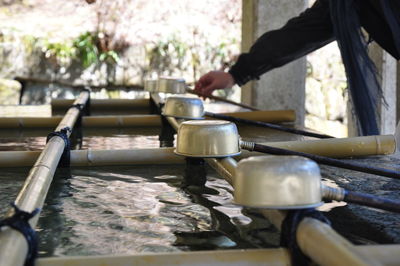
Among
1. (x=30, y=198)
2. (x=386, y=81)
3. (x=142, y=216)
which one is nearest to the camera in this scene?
(x=30, y=198)

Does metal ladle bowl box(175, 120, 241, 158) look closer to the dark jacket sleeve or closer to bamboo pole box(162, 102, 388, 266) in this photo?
bamboo pole box(162, 102, 388, 266)

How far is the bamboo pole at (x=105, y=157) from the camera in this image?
2113 mm

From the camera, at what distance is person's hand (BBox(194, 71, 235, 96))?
354 cm

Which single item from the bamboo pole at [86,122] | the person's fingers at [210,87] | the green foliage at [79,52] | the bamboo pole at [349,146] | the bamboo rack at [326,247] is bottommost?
the bamboo rack at [326,247]

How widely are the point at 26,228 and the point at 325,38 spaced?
2317mm

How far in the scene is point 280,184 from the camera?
996 millimetres

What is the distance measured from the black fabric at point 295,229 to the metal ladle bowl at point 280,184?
2cm

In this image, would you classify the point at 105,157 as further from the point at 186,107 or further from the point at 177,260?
the point at 177,260

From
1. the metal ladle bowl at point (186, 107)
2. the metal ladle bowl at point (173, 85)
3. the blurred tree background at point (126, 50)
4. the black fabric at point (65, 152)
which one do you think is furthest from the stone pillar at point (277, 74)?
the blurred tree background at point (126, 50)

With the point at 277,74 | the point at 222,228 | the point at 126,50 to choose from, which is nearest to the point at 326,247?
the point at 222,228

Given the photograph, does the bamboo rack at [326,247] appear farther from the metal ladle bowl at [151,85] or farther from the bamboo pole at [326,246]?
the metal ladle bowl at [151,85]

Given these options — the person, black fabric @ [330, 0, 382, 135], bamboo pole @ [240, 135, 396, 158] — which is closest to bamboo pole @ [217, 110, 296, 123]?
the person

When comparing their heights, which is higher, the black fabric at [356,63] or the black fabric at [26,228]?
the black fabric at [356,63]

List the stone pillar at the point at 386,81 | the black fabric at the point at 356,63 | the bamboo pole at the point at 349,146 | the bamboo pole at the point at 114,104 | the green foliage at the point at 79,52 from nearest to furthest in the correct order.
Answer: the bamboo pole at the point at 349,146
the black fabric at the point at 356,63
the bamboo pole at the point at 114,104
the stone pillar at the point at 386,81
the green foliage at the point at 79,52
